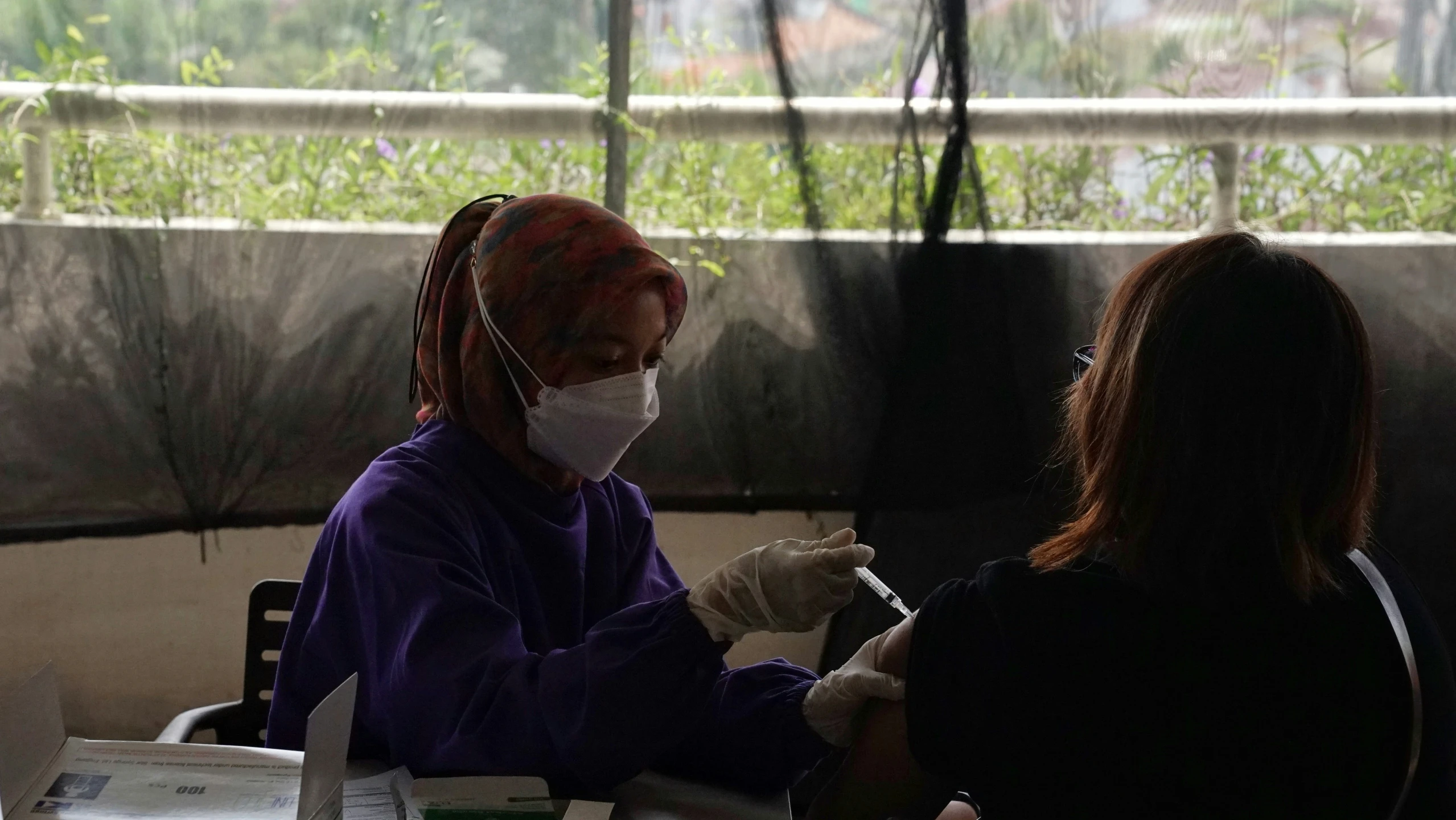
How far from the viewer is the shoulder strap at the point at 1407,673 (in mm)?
968

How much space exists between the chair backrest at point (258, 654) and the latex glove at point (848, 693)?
2.53 ft

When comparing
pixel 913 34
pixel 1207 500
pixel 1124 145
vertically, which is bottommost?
pixel 1207 500

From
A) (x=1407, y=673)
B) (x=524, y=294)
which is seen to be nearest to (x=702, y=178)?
(x=524, y=294)

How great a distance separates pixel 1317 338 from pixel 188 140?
86.3 inches

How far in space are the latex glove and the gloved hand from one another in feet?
0.20

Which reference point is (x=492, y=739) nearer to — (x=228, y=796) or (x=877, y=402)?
(x=228, y=796)

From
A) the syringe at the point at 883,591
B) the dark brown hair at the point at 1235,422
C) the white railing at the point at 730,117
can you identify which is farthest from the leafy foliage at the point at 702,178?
the dark brown hair at the point at 1235,422

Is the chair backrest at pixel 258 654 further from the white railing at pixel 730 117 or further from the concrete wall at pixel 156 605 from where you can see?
the white railing at pixel 730 117

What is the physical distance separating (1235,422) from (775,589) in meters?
0.46

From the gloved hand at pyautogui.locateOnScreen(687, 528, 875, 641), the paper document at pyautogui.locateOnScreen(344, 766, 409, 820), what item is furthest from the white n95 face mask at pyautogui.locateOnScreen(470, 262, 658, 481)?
the paper document at pyautogui.locateOnScreen(344, 766, 409, 820)

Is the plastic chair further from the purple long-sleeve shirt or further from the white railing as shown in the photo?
the white railing

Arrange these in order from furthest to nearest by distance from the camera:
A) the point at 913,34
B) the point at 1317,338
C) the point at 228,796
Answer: the point at 913,34
the point at 228,796
the point at 1317,338

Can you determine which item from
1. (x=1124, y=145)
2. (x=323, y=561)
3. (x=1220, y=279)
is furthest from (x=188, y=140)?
(x=1220, y=279)

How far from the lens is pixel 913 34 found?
7.82 feet
